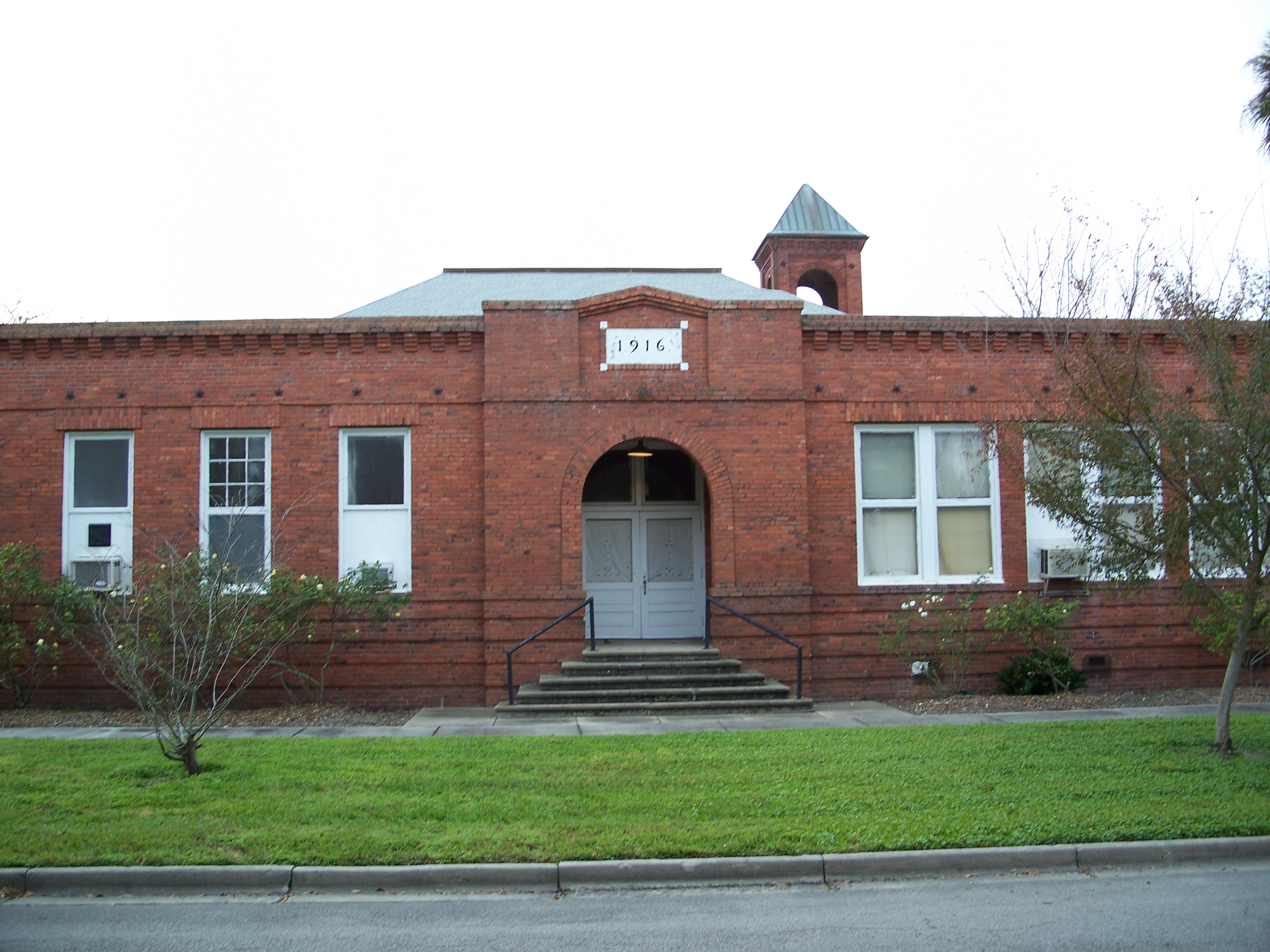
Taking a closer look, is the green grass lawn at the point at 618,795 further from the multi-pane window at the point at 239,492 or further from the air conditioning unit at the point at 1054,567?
the multi-pane window at the point at 239,492

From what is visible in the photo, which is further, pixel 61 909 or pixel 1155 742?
pixel 1155 742

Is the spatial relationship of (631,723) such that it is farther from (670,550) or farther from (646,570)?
(670,550)

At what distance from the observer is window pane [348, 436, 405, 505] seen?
48.6 ft

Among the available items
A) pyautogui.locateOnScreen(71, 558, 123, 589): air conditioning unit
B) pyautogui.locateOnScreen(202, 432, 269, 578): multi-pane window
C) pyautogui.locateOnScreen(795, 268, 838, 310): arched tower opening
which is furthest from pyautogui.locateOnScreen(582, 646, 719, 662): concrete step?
pyautogui.locateOnScreen(795, 268, 838, 310): arched tower opening

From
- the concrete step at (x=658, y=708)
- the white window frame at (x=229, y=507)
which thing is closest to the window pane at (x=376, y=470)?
the white window frame at (x=229, y=507)

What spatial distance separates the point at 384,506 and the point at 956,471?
8.32 metres

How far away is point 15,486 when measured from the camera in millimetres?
14594

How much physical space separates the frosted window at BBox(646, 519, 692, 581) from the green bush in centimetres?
486

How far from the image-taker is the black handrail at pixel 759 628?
13516mm

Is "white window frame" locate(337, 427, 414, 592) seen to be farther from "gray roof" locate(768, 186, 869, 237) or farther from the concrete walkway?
"gray roof" locate(768, 186, 869, 237)

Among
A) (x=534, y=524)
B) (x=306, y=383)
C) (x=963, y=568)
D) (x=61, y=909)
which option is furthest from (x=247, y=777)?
(x=963, y=568)

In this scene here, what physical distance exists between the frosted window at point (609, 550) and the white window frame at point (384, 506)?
9.44 ft

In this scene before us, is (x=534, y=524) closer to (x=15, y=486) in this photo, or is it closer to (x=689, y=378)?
(x=689, y=378)

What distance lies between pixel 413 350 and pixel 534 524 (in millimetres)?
3059
